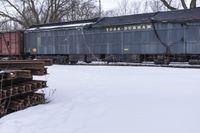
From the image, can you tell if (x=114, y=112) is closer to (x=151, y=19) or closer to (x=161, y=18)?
(x=151, y=19)

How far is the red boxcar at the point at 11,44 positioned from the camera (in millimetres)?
30812

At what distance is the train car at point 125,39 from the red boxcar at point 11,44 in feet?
3.63

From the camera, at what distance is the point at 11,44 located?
31.5m

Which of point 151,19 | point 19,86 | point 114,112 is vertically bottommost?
point 114,112

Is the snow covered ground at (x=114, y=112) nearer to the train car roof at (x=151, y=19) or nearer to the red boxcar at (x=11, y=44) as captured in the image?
the train car roof at (x=151, y=19)

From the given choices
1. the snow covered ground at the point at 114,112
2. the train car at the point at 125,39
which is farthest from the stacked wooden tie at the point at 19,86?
the train car at the point at 125,39

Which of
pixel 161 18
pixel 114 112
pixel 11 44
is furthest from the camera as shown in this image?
pixel 11 44

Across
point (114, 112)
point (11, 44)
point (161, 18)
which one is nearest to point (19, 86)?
point (114, 112)

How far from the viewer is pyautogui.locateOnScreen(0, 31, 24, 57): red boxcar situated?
3081cm

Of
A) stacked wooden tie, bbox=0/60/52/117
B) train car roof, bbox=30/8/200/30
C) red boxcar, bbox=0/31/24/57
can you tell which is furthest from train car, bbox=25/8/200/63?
stacked wooden tie, bbox=0/60/52/117

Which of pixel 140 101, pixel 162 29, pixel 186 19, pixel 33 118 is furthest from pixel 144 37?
pixel 33 118

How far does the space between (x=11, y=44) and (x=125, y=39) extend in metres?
11.8

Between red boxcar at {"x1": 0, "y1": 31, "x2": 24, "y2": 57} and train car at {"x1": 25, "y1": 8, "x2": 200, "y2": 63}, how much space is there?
3.63 feet

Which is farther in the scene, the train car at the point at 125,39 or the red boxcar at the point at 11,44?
the red boxcar at the point at 11,44
